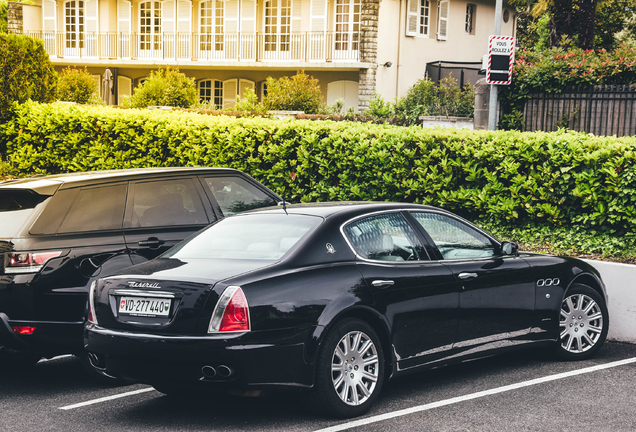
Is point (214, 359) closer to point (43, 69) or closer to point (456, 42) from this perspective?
point (43, 69)

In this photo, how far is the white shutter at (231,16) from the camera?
120ft

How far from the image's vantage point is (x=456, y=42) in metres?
35.4

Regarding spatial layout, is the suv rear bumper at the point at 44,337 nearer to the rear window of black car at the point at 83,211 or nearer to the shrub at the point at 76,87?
the rear window of black car at the point at 83,211

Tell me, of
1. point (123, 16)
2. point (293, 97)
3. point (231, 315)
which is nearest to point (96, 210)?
point (231, 315)

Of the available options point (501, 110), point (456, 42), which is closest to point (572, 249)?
point (501, 110)

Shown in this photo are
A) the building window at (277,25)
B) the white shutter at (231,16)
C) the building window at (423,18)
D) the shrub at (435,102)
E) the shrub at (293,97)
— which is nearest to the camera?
the shrub at (435,102)

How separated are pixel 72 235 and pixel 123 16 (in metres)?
34.7

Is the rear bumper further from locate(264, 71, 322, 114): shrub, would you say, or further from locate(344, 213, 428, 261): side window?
locate(264, 71, 322, 114): shrub

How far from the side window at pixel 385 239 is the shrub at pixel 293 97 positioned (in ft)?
62.7

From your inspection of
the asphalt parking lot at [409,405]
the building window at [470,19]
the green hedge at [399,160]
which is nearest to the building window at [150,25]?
the building window at [470,19]

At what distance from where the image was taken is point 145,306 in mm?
5367

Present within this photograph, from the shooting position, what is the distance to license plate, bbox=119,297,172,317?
5.26 metres

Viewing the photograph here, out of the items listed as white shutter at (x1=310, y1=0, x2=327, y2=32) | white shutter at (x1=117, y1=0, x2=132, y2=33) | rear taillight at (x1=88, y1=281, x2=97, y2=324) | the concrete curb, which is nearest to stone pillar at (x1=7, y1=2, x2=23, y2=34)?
white shutter at (x1=117, y1=0, x2=132, y2=33)

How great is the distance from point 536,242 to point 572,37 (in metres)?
19.5
